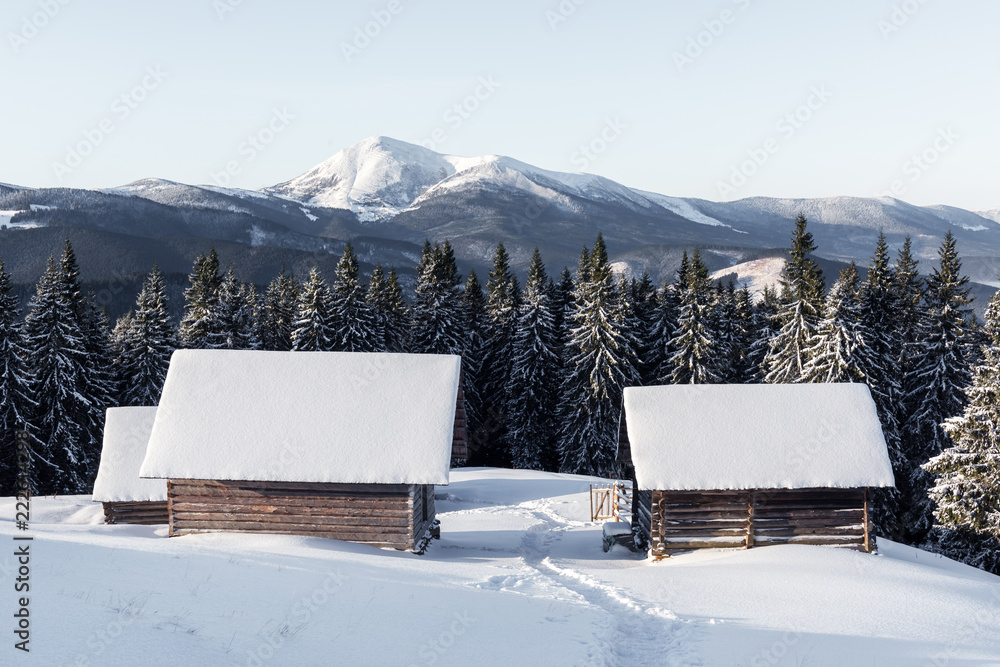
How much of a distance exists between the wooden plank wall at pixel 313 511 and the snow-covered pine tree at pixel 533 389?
3076 centimetres

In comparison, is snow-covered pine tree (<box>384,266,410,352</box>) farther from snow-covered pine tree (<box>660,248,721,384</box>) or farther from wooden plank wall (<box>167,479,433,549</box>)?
wooden plank wall (<box>167,479,433,549</box>)

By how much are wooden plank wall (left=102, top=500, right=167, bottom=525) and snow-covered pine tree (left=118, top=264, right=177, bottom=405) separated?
18625 mm

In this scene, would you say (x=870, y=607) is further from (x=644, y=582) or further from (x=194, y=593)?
(x=194, y=593)

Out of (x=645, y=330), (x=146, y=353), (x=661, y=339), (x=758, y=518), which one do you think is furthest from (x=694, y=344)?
(x=146, y=353)

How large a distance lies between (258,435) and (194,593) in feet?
30.5

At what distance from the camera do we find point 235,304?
166ft

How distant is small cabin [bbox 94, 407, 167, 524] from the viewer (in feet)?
89.3

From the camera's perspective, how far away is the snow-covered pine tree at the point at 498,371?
2168 inches

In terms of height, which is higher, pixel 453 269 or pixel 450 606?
pixel 453 269

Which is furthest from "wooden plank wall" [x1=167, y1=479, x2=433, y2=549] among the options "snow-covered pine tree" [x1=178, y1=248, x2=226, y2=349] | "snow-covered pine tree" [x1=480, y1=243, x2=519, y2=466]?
"snow-covered pine tree" [x1=480, y1=243, x2=519, y2=466]

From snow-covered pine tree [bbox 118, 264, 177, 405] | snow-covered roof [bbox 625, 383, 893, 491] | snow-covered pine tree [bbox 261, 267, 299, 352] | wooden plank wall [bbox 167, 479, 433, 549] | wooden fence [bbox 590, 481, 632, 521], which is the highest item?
snow-covered pine tree [bbox 261, 267, 299, 352]

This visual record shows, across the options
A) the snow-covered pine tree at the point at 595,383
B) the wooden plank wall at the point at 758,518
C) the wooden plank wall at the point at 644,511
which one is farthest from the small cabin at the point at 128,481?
the snow-covered pine tree at the point at 595,383

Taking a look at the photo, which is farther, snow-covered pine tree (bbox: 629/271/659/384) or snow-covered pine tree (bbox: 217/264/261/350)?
snow-covered pine tree (bbox: 629/271/659/384)

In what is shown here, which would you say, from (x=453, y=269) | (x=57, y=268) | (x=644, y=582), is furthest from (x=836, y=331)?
(x=57, y=268)
